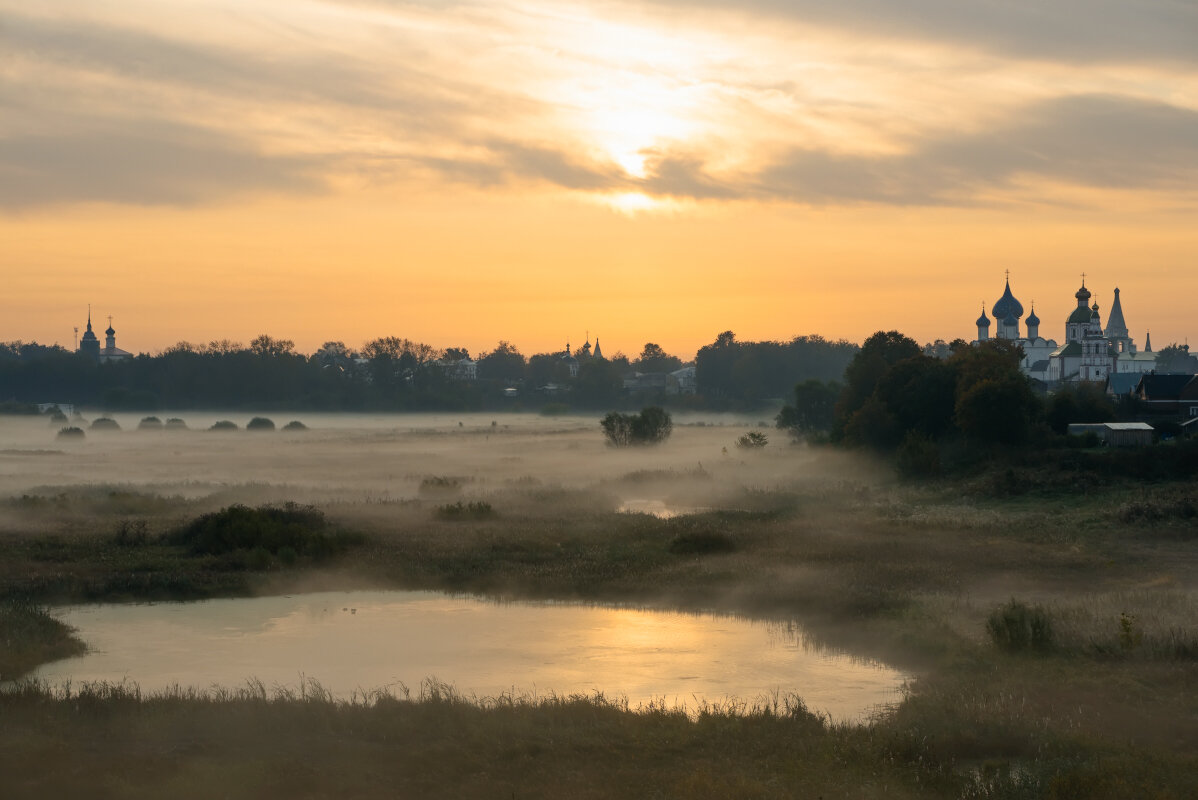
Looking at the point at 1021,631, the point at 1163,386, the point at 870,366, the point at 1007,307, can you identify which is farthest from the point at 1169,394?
the point at 1007,307

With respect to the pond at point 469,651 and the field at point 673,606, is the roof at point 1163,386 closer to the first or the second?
the field at point 673,606

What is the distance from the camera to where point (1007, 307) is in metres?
195

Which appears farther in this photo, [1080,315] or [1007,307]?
[1007,307]

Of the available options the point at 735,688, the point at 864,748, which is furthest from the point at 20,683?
the point at 864,748

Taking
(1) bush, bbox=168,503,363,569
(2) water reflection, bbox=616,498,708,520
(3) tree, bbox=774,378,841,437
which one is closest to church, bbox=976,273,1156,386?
(3) tree, bbox=774,378,841,437

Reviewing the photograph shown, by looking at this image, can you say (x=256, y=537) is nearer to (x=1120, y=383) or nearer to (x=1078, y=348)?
(x=1120, y=383)

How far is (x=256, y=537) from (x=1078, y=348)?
459 feet

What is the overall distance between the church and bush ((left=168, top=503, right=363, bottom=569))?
97.8m

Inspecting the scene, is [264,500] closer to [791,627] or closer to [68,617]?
[68,617]

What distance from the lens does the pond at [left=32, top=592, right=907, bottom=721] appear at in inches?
841

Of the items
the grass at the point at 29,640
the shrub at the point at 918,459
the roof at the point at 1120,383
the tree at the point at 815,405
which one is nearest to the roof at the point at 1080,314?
the roof at the point at 1120,383

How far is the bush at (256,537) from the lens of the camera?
34.8 m

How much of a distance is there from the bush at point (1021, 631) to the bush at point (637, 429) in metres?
69.6

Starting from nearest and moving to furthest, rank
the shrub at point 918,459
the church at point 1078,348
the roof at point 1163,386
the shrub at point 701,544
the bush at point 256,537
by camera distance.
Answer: the bush at point 256,537
the shrub at point 701,544
the shrub at point 918,459
the roof at point 1163,386
the church at point 1078,348
